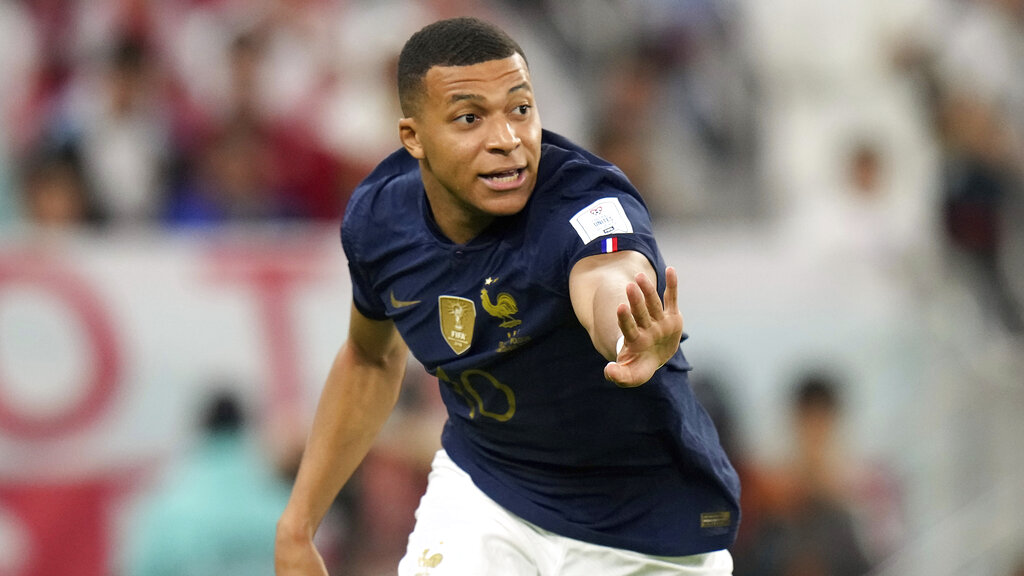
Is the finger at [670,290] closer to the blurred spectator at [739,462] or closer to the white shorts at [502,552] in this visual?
the white shorts at [502,552]

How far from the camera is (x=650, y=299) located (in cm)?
256

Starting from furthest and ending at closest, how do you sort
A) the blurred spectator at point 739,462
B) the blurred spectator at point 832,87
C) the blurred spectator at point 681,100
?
the blurred spectator at point 832,87
the blurred spectator at point 681,100
the blurred spectator at point 739,462

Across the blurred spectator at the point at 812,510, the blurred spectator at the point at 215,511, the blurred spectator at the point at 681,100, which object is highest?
the blurred spectator at the point at 681,100

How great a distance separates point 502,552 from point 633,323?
1.13m

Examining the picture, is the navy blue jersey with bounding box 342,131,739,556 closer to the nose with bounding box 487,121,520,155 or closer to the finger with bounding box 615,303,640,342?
the nose with bounding box 487,121,520,155

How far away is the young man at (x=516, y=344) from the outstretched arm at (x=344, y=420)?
1 cm

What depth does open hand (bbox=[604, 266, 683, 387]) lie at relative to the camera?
8.31ft

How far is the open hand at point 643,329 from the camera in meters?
2.53

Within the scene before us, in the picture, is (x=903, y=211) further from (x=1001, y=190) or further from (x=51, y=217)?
(x=51, y=217)

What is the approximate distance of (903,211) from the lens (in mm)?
8695

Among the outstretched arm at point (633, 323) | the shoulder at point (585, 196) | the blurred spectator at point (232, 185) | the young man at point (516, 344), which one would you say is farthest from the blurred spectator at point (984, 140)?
the outstretched arm at point (633, 323)

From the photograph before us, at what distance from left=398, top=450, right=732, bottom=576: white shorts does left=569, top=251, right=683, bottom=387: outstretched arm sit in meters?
0.82

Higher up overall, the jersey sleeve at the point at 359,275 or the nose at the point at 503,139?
the nose at the point at 503,139

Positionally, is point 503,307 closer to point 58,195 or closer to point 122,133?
point 58,195
